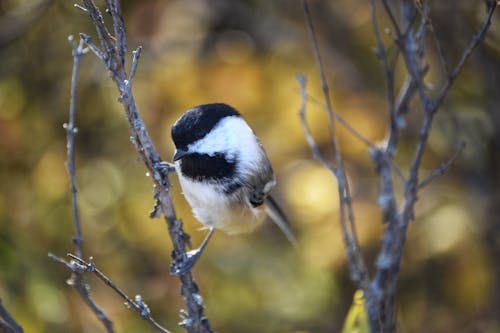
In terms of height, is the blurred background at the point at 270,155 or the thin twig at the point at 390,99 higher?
the blurred background at the point at 270,155

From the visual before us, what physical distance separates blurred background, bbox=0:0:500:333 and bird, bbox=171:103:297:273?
0.56m

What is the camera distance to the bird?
1818 mm

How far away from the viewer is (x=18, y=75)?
2535mm

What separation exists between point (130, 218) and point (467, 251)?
4.33 feet

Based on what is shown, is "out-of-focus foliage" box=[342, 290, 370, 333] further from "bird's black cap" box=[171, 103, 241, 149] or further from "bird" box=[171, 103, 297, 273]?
"bird's black cap" box=[171, 103, 241, 149]

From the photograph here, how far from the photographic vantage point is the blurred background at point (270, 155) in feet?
8.14

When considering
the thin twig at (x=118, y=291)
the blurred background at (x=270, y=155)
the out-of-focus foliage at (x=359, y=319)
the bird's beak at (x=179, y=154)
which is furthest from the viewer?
the blurred background at (x=270, y=155)

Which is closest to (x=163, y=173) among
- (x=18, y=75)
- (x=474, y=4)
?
(x=18, y=75)

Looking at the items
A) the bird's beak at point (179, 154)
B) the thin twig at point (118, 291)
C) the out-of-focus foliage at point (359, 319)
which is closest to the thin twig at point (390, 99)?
the out-of-focus foliage at point (359, 319)

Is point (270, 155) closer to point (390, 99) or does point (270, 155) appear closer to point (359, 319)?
point (390, 99)

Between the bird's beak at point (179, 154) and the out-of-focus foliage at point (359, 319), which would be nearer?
the out-of-focus foliage at point (359, 319)

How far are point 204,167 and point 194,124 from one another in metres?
0.14

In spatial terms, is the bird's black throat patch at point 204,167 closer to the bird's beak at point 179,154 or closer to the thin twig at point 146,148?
the bird's beak at point 179,154

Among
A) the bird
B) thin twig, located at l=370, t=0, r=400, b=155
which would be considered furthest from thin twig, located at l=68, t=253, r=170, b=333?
thin twig, located at l=370, t=0, r=400, b=155
